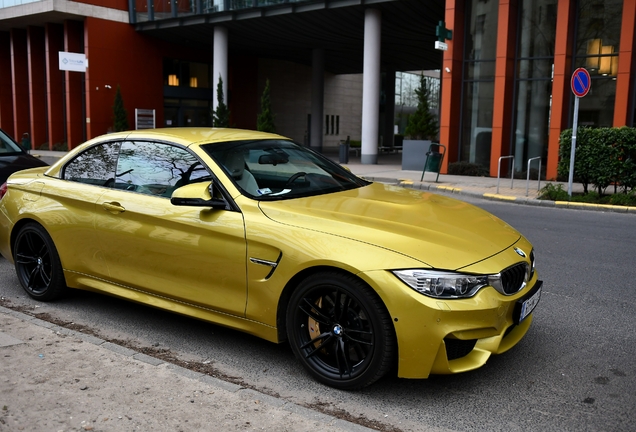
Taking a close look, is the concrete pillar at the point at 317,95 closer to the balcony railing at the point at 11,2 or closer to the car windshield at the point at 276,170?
the balcony railing at the point at 11,2

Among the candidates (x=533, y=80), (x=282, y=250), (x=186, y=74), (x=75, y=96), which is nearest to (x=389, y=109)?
(x=186, y=74)

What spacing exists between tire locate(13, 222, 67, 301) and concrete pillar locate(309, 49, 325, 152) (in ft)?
102

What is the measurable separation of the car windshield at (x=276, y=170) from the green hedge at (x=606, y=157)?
10371mm

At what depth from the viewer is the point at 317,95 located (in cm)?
3875

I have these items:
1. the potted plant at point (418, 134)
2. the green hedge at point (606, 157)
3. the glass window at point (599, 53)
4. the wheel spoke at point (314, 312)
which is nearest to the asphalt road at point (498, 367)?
the wheel spoke at point (314, 312)

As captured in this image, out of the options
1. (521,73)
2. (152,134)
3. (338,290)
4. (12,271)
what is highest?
(521,73)

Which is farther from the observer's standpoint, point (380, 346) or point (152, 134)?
point (152, 134)

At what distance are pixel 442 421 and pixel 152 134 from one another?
3.28m

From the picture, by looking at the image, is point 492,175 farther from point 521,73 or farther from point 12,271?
point 12,271

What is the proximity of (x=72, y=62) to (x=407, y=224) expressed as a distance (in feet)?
102

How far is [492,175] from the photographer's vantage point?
20766mm

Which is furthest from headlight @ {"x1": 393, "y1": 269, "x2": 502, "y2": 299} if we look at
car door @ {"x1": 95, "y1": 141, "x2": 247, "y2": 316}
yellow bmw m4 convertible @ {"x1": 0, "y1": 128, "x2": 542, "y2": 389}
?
car door @ {"x1": 95, "y1": 141, "x2": 247, "y2": 316}

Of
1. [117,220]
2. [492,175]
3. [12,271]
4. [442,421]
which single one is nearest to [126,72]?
[492,175]

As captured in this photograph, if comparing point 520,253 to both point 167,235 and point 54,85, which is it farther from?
point 54,85
